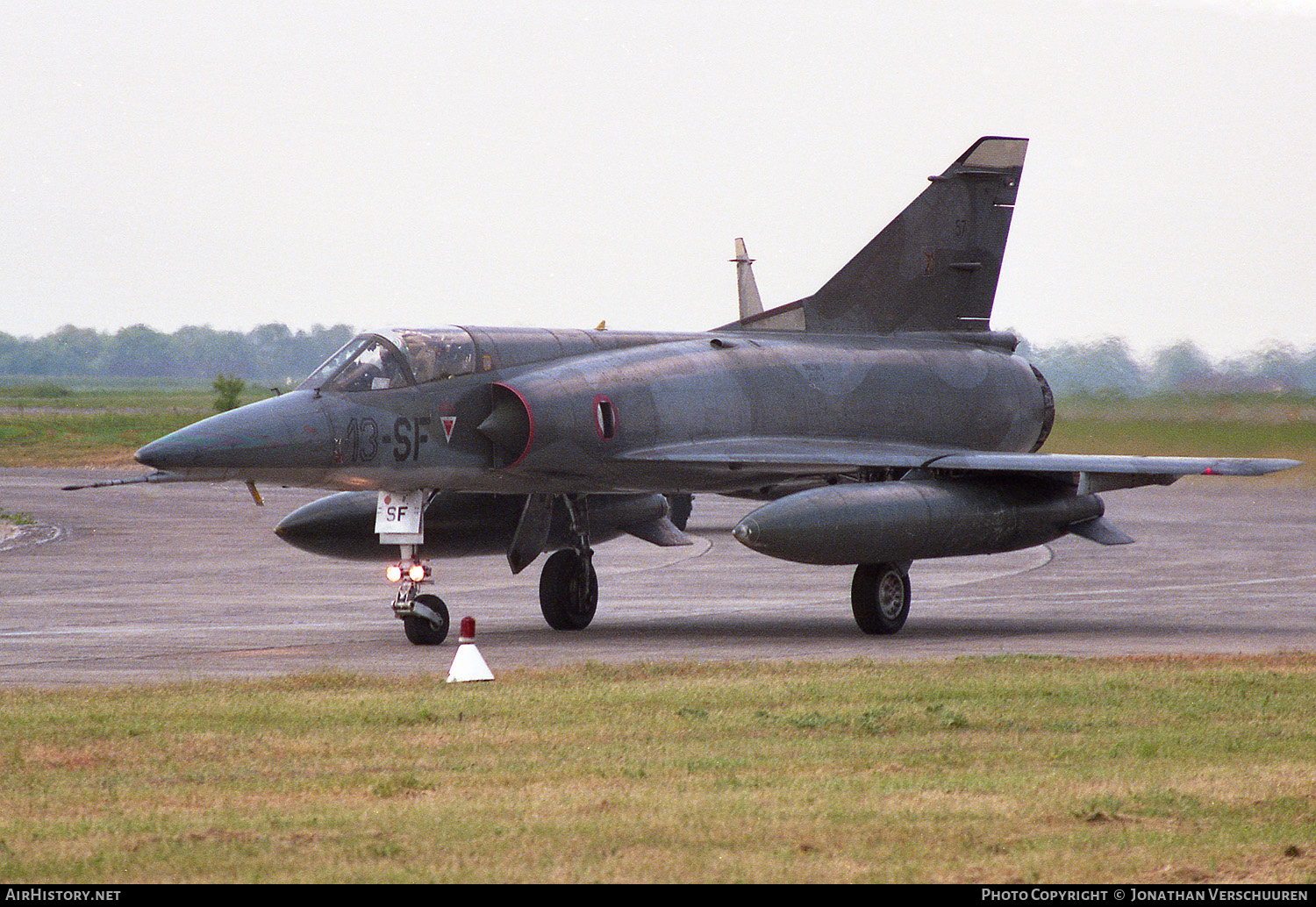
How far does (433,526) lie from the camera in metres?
18.0

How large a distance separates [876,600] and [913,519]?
0.91 m

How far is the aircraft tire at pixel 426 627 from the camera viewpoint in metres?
15.9

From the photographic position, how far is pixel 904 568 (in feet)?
57.4

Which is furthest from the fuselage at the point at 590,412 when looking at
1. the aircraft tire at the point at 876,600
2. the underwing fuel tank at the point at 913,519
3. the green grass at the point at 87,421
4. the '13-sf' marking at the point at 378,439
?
the green grass at the point at 87,421

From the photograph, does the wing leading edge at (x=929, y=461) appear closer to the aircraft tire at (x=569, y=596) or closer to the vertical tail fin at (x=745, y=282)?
the aircraft tire at (x=569, y=596)

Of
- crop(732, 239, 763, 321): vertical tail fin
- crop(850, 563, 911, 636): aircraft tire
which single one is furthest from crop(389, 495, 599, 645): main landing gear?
crop(732, 239, 763, 321): vertical tail fin

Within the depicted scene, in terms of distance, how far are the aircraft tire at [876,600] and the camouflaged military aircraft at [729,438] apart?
0.02 metres

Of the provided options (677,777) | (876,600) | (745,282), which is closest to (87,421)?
(745,282)

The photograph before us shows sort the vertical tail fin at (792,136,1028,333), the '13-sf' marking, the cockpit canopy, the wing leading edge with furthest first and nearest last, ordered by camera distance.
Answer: the vertical tail fin at (792,136,1028,333)
the wing leading edge
the cockpit canopy
the '13-sf' marking

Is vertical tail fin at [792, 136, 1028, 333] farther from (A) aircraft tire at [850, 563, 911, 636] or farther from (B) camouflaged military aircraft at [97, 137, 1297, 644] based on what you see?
(A) aircraft tire at [850, 563, 911, 636]

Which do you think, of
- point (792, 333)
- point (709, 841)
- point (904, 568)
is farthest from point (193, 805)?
point (792, 333)

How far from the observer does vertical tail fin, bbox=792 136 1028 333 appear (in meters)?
20.1

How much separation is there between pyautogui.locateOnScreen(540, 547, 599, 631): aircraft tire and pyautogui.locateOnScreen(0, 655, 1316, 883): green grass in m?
4.28

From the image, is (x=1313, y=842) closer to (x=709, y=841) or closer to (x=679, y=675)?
(x=709, y=841)
